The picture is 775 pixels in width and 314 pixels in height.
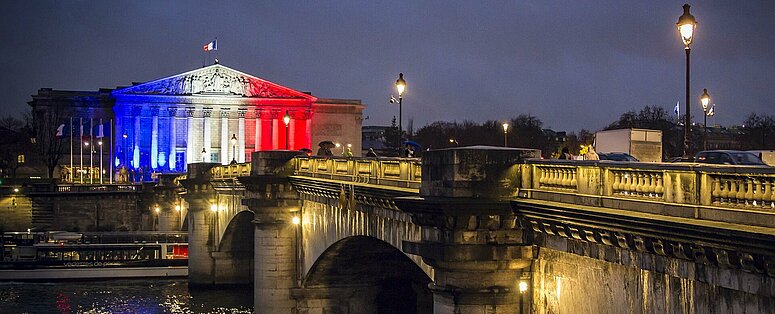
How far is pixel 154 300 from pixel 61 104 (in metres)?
92.9

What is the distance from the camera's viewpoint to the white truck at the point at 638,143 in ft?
125

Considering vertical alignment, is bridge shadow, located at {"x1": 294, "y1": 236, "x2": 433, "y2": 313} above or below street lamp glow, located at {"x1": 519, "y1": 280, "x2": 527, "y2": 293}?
below

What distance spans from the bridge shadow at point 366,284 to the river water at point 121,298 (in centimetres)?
1461

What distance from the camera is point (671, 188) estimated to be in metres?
13.6

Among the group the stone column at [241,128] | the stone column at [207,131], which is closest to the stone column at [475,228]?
the stone column at [207,131]

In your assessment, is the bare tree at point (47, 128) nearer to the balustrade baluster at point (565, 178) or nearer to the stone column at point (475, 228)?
the stone column at point (475, 228)

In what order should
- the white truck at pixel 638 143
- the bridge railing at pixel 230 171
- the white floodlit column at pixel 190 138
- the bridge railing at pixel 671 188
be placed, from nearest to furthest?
the bridge railing at pixel 671 188 → the white truck at pixel 638 143 → the bridge railing at pixel 230 171 → the white floodlit column at pixel 190 138

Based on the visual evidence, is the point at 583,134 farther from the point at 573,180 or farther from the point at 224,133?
the point at 573,180

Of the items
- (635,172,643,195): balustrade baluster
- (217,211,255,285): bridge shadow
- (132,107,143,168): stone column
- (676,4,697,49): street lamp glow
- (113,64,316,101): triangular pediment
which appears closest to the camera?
(635,172,643,195): balustrade baluster

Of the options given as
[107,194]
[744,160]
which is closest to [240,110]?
[107,194]

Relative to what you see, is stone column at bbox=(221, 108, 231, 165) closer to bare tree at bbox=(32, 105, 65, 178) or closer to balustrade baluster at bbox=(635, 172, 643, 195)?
bare tree at bbox=(32, 105, 65, 178)

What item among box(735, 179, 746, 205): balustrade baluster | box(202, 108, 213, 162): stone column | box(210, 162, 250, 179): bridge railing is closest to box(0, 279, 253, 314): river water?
box(210, 162, 250, 179): bridge railing

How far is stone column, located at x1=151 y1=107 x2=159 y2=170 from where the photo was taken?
481 feet

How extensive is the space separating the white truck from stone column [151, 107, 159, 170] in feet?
373
